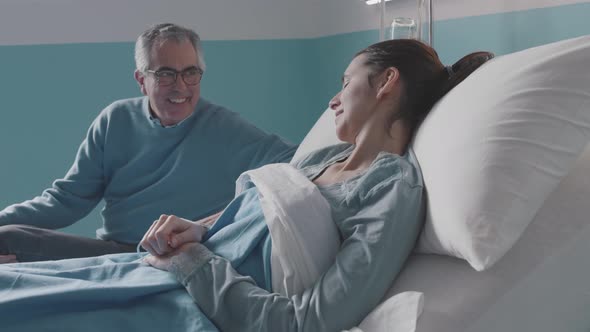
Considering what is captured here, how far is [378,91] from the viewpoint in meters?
1.49

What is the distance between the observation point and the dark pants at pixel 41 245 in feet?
6.47

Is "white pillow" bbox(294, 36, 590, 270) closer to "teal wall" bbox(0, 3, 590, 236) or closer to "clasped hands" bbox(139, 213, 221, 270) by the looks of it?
"clasped hands" bbox(139, 213, 221, 270)

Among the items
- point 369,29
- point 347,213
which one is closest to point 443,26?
point 369,29

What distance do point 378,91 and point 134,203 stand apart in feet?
3.23

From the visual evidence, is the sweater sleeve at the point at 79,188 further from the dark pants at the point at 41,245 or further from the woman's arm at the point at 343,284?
the woman's arm at the point at 343,284

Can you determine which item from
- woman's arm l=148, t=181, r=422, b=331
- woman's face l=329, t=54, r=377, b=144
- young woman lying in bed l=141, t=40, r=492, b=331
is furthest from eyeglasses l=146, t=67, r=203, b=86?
woman's arm l=148, t=181, r=422, b=331

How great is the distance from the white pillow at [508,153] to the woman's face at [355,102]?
0.27m

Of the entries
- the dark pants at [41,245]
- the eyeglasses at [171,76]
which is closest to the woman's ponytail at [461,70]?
the eyeglasses at [171,76]

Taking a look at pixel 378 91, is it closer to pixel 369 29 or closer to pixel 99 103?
pixel 369 29

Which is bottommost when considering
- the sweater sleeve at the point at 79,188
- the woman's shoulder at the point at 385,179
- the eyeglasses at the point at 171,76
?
the sweater sleeve at the point at 79,188

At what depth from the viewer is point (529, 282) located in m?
1.20

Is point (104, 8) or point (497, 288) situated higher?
point (104, 8)

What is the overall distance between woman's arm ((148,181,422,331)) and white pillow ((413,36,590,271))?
0.06 meters

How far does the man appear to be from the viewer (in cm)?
215
